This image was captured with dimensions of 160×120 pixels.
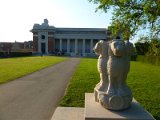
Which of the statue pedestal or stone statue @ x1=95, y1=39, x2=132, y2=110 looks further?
stone statue @ x1=95, y1=39, x2=132, y2=110

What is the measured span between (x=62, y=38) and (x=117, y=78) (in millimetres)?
113194

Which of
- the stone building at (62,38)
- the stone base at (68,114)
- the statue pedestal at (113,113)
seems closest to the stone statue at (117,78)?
the statue pedestal at (113,113)

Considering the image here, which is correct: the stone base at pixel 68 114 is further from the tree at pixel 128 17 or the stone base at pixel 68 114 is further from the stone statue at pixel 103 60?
the tree at pixel 128 17

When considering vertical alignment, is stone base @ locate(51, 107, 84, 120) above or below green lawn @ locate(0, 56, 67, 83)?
above

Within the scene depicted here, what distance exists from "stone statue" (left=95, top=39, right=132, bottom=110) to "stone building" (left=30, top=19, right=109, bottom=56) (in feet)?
359

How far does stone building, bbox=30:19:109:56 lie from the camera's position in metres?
118

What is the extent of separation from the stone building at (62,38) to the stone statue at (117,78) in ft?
359

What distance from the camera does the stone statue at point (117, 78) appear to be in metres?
6.73

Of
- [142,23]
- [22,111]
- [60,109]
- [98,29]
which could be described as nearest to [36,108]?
[22,111]

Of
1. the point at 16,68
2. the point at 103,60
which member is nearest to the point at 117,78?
the point at 103,60

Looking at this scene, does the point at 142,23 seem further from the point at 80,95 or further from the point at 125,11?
the point at 80,95

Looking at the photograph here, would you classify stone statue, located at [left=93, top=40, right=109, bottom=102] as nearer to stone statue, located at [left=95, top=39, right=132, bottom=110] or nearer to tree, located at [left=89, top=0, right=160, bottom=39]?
stone statue, located at [left=95, top=39, right=132, bottom=110]

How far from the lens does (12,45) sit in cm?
12481

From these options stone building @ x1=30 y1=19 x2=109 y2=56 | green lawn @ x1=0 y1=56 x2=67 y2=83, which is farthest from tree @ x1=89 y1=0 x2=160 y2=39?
stone building @ x1=30 y1=19 x2=109 y2=56
